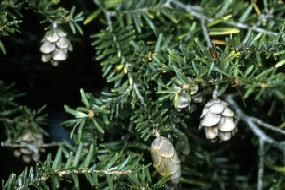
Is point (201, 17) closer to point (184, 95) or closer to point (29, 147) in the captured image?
point (184, 95)

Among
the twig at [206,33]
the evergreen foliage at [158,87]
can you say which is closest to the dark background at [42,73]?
the evergreen foliage at [158,87]

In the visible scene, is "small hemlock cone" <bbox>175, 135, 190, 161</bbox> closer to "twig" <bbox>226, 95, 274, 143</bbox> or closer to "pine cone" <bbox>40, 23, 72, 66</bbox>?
"twig" <bbox>226, 95, 274, 143</bbox>

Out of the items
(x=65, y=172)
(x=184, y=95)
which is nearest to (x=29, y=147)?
(x=65, y=172)

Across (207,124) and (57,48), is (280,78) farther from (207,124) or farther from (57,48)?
(57,48)

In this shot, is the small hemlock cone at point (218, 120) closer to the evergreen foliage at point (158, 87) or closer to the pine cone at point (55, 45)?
the evergreen foliage at point (158, 87)

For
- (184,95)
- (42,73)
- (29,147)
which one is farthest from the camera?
(42,73)

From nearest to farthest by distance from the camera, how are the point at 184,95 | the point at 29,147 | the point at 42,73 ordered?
the point at 184,95 → the point at 29,147 → the point at 42,73
